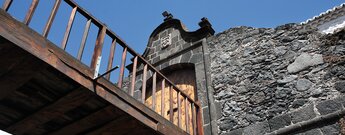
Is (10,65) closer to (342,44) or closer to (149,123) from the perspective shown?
(149,123)

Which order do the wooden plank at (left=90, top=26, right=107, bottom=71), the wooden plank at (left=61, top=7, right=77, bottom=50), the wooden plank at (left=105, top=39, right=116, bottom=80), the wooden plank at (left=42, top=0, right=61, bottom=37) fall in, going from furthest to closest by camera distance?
the wooden plank at (left=105, top=39, right=116, bottom=80), the wooden plank at (left=90, top=26, right=107, bottom=71), the wooden plank at (left=61, top=7, right=77, bottom=50), the wooden plank at (left=42, top=0, right=61, bottom=37)

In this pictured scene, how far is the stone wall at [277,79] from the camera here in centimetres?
466

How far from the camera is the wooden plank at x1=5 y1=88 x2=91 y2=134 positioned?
3.58 metres

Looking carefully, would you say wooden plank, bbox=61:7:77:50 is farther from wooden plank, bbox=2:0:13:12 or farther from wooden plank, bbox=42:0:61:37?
wooden plank, bbox=2:0:13:12

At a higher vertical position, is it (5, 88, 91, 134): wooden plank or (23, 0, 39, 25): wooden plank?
(23, 0, 39, 25): wooden plank

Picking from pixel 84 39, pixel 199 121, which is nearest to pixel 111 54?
pixel 84 39

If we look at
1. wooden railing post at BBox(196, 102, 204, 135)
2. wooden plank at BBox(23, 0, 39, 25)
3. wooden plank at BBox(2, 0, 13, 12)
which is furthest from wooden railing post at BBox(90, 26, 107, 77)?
wooden railing post at BBox(196, 102, 204, 135)

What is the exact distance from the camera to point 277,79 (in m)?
5.24

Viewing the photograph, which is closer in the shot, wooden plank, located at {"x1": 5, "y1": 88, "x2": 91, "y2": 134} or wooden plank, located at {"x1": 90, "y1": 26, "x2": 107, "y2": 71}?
wooden plank, located at {"x1": 5, "y1": 88, "x2": 91, "y2": 134}

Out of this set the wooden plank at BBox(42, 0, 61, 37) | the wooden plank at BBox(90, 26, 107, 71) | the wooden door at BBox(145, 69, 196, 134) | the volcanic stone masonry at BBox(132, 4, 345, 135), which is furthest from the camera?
the wooden door at BBox(145, 69, 196, 134)

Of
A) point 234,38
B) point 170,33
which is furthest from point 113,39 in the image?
point 170,33

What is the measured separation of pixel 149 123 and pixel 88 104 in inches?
28.3

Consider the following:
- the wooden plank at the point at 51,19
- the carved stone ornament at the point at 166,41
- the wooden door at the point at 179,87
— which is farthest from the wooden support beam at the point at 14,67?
the carved stone ornament at the point at 166,41

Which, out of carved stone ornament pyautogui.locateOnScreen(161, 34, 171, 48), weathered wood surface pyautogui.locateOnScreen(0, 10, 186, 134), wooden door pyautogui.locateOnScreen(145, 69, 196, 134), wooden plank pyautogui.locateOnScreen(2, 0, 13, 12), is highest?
carved stone ornament pyautogui.locateOnScreen(161, 34, 171, 48)
